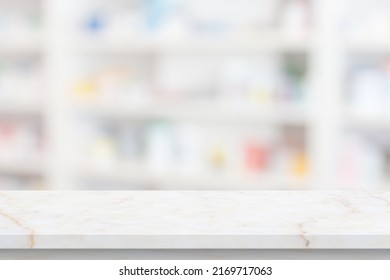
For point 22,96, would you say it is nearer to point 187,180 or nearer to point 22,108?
point 22,108

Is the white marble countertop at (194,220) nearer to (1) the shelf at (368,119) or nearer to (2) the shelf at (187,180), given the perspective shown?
(1) the shelf at (368,119)

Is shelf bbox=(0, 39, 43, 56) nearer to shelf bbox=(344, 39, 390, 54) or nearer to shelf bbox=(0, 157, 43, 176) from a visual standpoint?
shelf bbox=(0, 157, 43, 176)

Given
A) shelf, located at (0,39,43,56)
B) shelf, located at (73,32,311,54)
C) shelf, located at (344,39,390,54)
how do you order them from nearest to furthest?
shelf, located at (344,39,390,54)
shelf, located at (73,32,311,54)
shelf, located at (0,39,43,56)

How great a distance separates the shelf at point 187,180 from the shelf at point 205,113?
0.25 meters

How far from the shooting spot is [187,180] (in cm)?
349

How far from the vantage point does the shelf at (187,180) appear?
3.38 meters

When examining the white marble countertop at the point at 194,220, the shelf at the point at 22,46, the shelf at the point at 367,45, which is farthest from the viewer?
the shelf at the point at 22,46

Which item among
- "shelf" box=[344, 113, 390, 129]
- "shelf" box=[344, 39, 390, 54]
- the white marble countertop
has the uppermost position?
"shelf" box=[344, 39, 390, 54]

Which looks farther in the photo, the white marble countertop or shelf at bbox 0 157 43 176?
shelf at bbox 0 157 43 176

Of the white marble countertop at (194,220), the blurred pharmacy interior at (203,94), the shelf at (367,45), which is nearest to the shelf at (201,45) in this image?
the blurred pharmacy interior at (203,94)

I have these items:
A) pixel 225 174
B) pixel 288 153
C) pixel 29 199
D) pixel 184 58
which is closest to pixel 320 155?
pixel 288 153

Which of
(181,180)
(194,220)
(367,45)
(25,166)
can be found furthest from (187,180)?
(194,220)

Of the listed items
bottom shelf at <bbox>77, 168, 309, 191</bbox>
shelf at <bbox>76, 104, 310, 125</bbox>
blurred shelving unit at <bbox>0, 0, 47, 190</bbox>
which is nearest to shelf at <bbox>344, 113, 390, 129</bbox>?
shelf at <bbox>76, 104, 310, 125</bbox>

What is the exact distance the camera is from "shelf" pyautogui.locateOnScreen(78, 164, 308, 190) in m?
3.38
